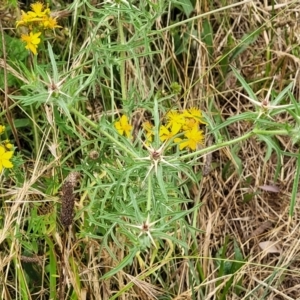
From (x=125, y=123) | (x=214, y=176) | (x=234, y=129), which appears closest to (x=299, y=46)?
(x=234, y=129)

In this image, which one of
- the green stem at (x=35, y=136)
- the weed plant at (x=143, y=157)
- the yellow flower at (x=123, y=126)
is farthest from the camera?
the green stem at (x=35, y=136)

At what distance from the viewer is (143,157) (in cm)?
122

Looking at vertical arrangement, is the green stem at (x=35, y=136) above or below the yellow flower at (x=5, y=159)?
below

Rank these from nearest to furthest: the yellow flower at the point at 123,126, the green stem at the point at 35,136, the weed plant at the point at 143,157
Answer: the weed plant at the point at 143,157, the yellow flower at the point at 123,126, the green stem at the point at 35,136

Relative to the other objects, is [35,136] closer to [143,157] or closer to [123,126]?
[123,126]

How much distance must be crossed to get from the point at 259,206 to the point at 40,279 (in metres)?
0.72

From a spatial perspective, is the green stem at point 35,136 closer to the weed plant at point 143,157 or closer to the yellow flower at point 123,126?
the weed plant at point 143,157

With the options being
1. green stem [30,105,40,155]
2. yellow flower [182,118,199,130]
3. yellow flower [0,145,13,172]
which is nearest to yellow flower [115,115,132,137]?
yellow flower [182,118,199,130]

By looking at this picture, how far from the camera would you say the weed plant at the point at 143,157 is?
4.20ft

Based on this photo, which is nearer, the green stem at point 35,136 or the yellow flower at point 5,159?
the yellow flower at point 5,159

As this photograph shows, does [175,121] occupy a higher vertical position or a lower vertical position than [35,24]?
lower

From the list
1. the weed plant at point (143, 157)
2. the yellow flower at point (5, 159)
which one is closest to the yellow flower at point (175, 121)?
the weed plant at point (143, 157)

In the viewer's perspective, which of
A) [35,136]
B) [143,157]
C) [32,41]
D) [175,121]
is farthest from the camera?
[35,136]

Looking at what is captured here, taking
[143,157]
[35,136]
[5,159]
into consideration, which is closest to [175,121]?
[143,157]
